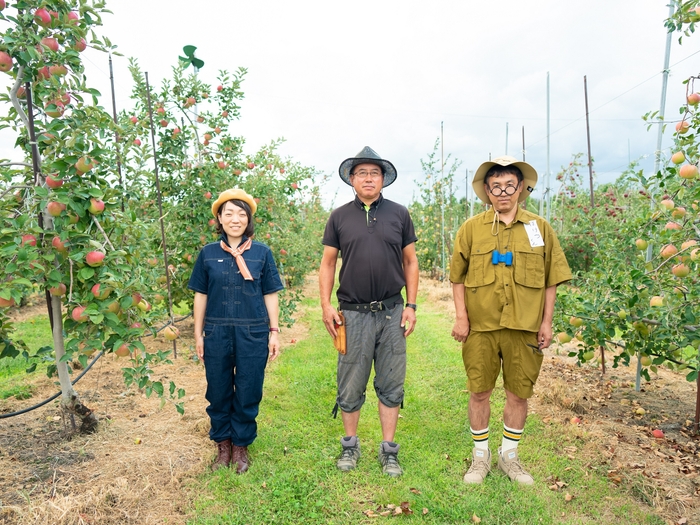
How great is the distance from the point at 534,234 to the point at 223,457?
2249mm

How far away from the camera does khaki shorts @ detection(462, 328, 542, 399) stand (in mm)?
2617

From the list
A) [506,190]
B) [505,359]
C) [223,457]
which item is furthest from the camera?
[223,457]

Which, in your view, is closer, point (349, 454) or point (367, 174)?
point (367, 174)

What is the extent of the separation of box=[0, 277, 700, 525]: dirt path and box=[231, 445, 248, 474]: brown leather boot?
0.67ft

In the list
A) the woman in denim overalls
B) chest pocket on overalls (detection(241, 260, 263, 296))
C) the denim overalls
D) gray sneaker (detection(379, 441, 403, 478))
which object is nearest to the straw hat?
the woman in denim overalls

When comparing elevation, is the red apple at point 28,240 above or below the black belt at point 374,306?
above

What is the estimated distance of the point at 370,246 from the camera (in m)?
2.72

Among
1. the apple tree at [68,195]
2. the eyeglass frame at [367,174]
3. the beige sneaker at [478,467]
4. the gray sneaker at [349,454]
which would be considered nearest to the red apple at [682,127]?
the eyeglass frame at [367,174]

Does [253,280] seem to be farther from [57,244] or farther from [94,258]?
[57,244]

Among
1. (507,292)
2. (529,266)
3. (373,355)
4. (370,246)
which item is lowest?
(373,355)

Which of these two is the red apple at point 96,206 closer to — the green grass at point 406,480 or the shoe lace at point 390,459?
the green grass at point 406,480

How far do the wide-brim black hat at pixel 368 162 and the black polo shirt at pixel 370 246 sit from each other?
223mm

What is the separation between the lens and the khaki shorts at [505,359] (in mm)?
2617

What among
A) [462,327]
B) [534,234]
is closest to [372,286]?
[462,327]
